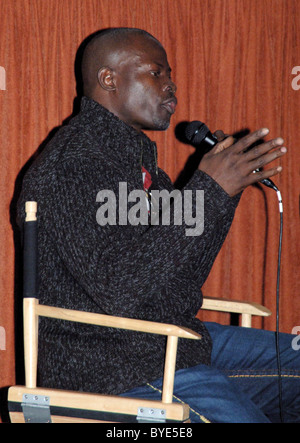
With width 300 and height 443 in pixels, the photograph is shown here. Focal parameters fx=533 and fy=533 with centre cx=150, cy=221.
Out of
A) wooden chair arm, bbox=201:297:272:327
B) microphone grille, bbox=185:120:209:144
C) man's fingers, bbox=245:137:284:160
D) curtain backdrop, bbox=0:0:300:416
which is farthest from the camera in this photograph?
curtain backdrop, bbox=0:0:300:416

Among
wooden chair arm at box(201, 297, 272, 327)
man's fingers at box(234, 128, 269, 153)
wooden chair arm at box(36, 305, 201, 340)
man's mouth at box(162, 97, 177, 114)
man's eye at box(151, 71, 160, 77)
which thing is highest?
man's eye at box(151, 71, 160, 77)

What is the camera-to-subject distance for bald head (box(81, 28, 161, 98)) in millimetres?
1443

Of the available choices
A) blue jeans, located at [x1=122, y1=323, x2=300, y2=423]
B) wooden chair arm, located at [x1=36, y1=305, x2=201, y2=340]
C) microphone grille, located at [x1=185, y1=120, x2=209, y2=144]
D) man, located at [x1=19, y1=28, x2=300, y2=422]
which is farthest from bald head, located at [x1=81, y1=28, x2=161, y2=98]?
blue jeans, located at [x1=122, y1=323, x2=300, y2=423]

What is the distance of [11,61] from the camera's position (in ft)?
5.79

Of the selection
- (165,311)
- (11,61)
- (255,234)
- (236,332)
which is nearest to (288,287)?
(255,234)

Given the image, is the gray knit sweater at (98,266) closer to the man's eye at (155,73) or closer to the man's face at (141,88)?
the man's face at (141,88)

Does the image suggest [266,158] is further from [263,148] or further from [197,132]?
[197,132]

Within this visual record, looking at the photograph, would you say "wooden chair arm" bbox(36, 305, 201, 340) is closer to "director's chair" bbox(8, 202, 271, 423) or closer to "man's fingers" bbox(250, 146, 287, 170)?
"director's chair" bbox(8, 202, 271, 423)

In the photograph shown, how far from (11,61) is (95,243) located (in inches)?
36.0

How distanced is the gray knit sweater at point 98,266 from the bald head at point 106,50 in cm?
21

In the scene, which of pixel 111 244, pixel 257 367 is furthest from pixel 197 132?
pixel 257 367

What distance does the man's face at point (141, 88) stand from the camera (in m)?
1.43

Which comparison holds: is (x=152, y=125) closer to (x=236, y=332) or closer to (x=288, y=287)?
(x=236, y=332)

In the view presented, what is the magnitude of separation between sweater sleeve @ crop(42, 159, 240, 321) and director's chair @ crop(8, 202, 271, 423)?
0.06 m
